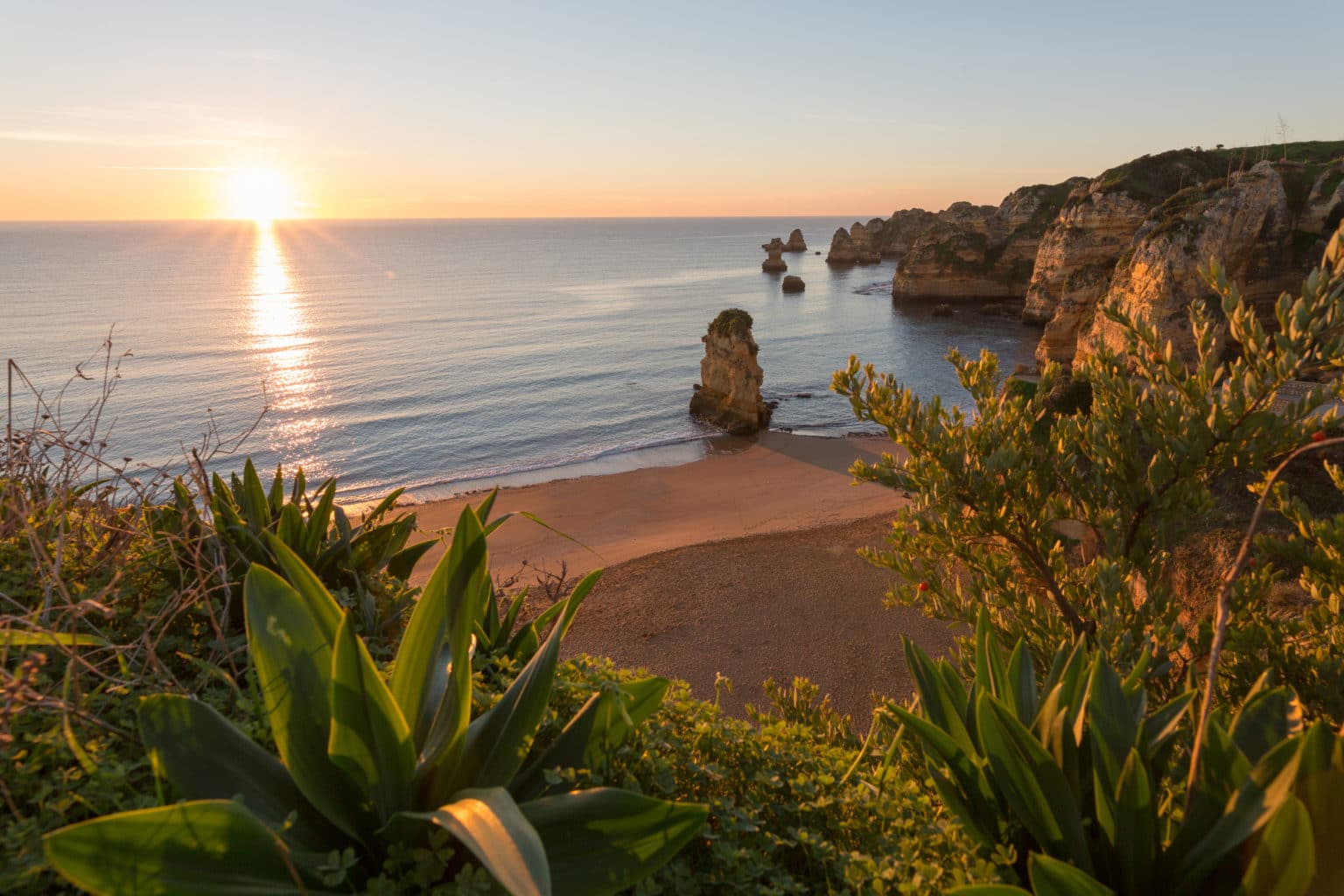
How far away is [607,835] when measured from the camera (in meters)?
1.86

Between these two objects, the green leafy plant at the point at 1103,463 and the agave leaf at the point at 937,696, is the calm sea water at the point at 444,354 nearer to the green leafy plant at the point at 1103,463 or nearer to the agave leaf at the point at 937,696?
the agave leaf at the point at 937,696

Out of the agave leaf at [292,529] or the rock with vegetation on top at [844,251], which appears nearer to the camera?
the agave leaf at [292,529]

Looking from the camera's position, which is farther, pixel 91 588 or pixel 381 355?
pixel 381 355

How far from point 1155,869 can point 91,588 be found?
12.8ft

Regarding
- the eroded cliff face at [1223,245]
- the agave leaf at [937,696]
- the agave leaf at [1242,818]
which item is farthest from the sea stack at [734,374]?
the agave leaf at [1242,818]

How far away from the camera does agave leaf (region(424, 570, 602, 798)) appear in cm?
202

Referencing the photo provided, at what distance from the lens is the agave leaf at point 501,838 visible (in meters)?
1.35

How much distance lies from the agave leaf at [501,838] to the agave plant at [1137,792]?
1013 mm

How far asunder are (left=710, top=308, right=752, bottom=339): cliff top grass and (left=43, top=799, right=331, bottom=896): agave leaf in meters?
29.7

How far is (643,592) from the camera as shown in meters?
14.1

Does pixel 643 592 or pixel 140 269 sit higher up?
pixel 140 269

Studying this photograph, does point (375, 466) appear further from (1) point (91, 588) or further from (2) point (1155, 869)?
(2) point (1155, 869)

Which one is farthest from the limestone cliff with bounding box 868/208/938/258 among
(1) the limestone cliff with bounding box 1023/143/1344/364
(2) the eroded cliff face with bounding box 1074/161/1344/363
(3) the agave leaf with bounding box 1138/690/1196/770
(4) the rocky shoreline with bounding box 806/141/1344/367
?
(3) the agave leaf with bounding box 1138/690/1196/770

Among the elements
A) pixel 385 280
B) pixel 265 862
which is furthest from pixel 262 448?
pixel 385 280
